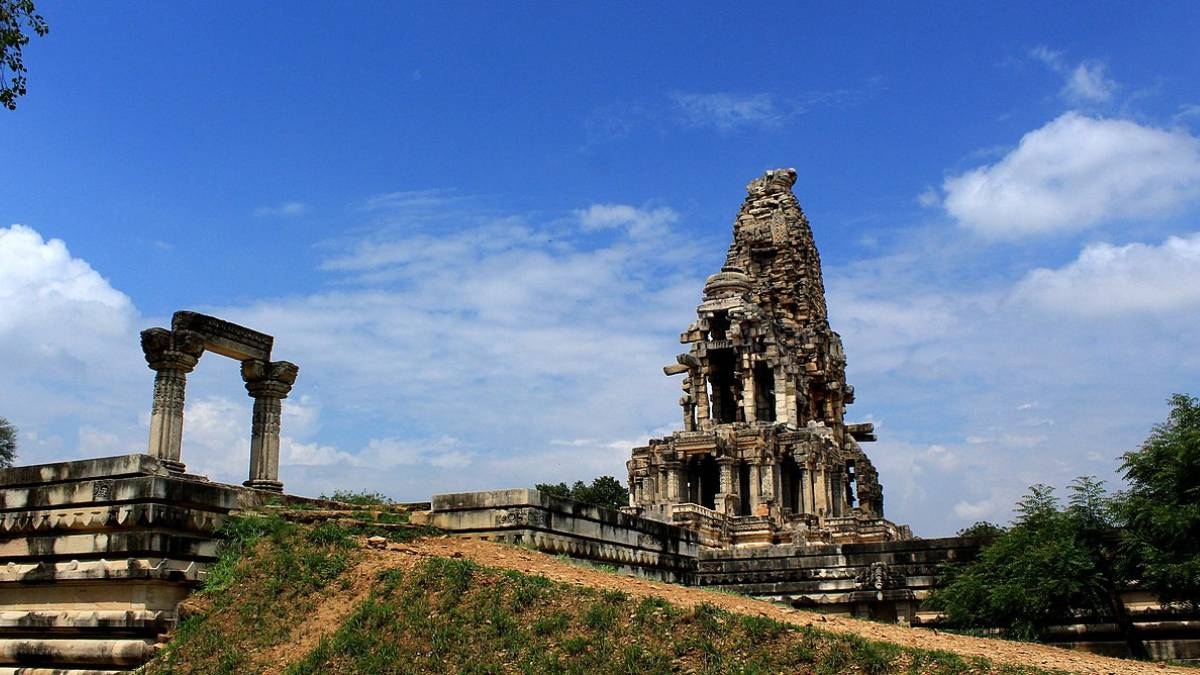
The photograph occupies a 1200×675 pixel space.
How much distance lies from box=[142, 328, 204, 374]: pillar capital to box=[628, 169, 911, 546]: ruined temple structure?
1862 centimetres

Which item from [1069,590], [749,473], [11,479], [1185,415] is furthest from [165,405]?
[749,473]

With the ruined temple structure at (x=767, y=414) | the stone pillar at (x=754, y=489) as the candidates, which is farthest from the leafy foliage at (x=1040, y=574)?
the stone pillar at (x=754, y=489)

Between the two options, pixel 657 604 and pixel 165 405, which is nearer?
pixel 657 604

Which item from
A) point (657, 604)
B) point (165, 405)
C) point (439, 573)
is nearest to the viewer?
point (657, 604)

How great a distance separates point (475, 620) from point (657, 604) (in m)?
1.96

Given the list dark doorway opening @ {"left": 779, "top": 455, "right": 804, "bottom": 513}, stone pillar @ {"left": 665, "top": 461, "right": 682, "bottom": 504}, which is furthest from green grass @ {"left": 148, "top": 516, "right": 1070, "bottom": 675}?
dark doorway opening @ {"left": 779, "top": 455, "right": 804, "bottom": 513}

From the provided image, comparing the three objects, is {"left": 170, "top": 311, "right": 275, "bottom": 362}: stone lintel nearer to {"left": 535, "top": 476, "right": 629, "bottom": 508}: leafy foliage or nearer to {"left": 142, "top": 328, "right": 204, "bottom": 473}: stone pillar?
{"left": 142, "top": 328, "right": 204, "bottom": 473}: stone pillar

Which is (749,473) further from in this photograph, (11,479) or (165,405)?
(11,479)

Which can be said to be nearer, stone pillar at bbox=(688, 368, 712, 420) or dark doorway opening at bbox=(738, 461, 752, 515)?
dark doorway opening at bbox=(738, 461, 752, 515)

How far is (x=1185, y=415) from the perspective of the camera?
17.7m

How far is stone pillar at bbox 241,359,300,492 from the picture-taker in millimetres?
20672

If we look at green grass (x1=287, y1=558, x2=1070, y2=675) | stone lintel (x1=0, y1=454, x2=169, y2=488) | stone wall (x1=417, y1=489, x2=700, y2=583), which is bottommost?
green grass (x1=287, y1=558, x2=1070, y2=675)

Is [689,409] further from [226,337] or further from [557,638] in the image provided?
[557,638]

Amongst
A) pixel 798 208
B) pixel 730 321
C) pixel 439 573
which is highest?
pixel 798 208
